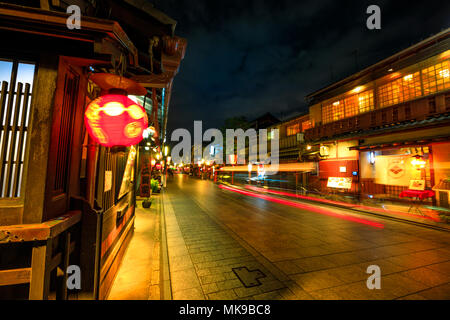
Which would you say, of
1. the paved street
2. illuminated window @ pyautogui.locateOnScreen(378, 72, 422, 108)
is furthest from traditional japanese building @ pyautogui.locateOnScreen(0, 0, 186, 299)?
Result: illuminated window @ pyautogui.locateOnScreen(378, 72, 422, 108)

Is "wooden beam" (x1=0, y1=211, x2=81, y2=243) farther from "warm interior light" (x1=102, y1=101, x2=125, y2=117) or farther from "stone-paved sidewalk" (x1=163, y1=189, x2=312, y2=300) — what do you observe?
"stone-paved sidewalk" (x1=163, y1=189, x2=312, y2=300)

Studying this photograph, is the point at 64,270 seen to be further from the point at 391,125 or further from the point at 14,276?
the point at 391,125

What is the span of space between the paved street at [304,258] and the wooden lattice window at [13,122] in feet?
10.7

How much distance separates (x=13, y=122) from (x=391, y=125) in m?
17.7

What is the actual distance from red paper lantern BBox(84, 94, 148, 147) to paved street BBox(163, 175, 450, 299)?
3212mm

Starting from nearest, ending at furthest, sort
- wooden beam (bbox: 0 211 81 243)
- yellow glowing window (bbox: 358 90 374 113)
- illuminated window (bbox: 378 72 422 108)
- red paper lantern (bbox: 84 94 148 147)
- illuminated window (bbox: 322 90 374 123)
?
wooden beam (bbox: 0 211 81 243) < red paper lantern (bbox: 84 94 148 147) < illuminated window (bbox: 378 72 422 108) < yellow glowing window (bbox: 358 90 374 113) < illuminated window (bbox: 322 90 374 123)

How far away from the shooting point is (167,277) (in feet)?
14.0

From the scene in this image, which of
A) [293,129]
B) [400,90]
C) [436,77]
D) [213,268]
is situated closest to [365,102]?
[400,90]

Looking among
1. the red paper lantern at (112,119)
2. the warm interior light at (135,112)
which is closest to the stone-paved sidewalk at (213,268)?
the red paper lantern at (112,119)

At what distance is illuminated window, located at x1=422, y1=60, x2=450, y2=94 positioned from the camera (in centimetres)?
1056

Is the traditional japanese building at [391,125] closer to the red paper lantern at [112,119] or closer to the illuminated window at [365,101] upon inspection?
the illuminated window at [365,101]

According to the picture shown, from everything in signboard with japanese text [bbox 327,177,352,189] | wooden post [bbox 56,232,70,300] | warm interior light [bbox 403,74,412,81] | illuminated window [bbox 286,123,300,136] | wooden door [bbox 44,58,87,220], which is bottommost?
wooden post [bbox 56,232,70,300]

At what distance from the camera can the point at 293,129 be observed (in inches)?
980
